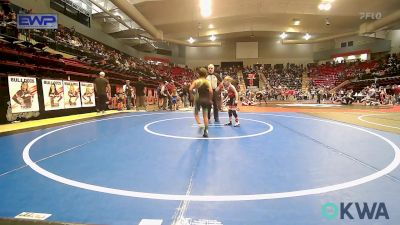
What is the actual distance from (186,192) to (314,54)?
49.2 m

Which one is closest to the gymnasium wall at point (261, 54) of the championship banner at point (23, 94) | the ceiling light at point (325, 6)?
the ceiling light at point (325, 6)

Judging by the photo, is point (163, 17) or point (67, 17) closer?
point (67, 17)

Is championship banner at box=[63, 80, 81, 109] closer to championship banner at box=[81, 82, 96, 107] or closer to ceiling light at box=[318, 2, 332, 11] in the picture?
championship banner at box=[81, 82, 96, 107]

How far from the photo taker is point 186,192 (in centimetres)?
271

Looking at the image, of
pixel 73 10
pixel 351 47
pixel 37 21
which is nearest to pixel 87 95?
pixel 37 21

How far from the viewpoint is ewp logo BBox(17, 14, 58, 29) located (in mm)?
9844

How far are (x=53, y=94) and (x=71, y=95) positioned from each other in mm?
1255

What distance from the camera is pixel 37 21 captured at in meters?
10.1

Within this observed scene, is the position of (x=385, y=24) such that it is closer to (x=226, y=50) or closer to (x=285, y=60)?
(x=285, y=60)

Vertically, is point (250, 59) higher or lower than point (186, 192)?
higher

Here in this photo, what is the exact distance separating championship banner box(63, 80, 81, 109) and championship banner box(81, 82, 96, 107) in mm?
404

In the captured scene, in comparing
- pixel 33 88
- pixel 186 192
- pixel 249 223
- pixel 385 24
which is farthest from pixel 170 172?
pixel 385 24

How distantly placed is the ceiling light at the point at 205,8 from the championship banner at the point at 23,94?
17994 millimetres

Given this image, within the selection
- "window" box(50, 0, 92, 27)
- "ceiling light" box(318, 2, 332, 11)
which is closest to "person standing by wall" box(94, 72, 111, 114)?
"window" box(50, 0, 92, 27)
